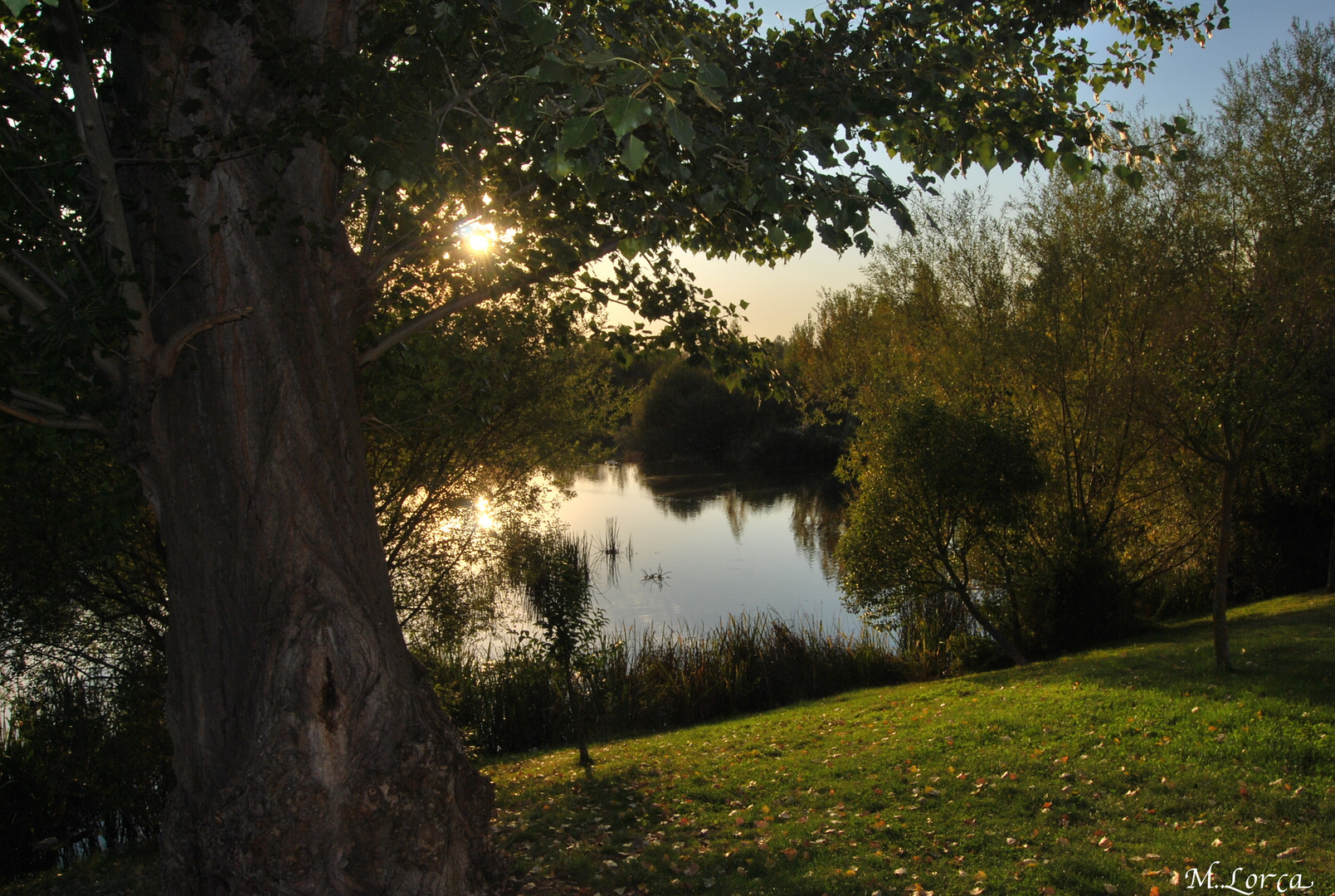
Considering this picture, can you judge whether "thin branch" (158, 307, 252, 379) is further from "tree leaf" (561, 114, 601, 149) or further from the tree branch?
"tree leaf" (561, 114, 601, 149)

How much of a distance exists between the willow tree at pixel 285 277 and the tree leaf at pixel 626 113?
0.99m

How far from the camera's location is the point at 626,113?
2.29m

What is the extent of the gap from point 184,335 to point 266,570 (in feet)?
3.57

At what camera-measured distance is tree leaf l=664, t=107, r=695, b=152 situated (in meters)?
2.41

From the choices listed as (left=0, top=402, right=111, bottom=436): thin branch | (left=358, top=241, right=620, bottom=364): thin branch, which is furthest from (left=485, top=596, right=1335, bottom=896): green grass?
(left=0, top=402, right=111, bottom=436): thin branch

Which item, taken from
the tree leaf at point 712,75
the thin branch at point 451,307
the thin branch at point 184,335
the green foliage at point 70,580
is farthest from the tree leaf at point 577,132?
the green foliage at point 70,580

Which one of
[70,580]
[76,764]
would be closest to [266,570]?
[70,580]

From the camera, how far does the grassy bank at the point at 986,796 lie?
5160 mm

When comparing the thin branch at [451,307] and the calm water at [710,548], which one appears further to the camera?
the calm water at [710,548]

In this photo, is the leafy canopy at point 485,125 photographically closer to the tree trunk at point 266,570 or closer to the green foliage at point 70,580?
the tree trunk at point 266,570

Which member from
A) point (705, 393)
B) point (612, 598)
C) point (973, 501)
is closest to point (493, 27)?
point (973, 501)

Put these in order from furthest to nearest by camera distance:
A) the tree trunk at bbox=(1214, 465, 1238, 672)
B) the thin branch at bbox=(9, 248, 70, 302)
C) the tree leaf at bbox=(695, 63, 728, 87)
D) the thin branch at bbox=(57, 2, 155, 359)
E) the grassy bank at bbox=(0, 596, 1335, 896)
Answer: the tree trunk at bbox=(1214, 465, 1238, 672) < the grassy bank at bbox=(0, 596, 1335, 896) < the thin branch at bbox=(9, 248, 70, 302) < the thin branch at bbox=(57, 2, 155, 359) < the tree leaf at bbox=(695, 63, 728, 87)

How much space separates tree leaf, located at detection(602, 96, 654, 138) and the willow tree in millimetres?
995

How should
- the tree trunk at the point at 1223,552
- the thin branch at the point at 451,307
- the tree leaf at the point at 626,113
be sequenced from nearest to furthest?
the tree leaf at the point at 626,113
the thin branch at the point at 451,307
the tree trunk at the point at 1223,552
